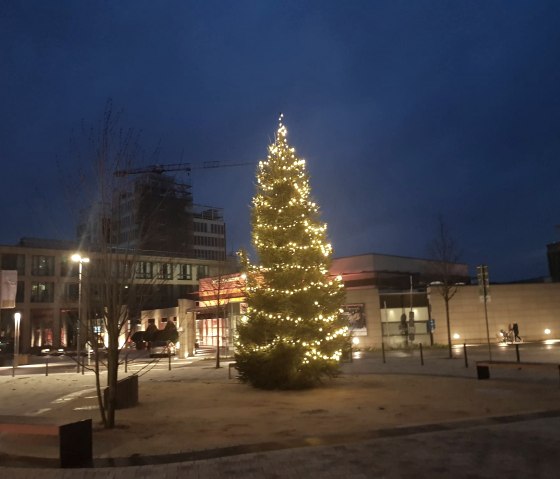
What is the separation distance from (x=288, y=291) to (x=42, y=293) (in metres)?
61.8

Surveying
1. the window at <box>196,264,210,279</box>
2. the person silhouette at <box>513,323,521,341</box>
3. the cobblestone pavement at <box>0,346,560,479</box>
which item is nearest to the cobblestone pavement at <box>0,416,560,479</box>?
the cobblestone pavement at <box>0,346,560,479</box>

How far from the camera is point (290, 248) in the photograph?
16.7 metres

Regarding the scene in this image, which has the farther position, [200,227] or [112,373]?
[200,227]

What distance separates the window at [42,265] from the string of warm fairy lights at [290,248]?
199 feet

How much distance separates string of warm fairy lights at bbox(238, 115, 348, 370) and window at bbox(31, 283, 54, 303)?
6032cm

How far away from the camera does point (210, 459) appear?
798cm

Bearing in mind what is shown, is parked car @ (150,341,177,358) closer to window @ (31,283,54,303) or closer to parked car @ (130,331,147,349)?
parked car @ (130,331,147,349)

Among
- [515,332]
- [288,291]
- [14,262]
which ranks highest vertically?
[14,262]

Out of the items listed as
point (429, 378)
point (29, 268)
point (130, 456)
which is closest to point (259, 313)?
point (429, 378)

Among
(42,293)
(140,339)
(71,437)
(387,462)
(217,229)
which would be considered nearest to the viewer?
(387,462)

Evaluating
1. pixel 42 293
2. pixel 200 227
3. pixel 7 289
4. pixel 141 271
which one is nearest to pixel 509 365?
pixel 141 271

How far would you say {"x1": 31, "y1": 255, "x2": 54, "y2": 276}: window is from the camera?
7050 centimetres

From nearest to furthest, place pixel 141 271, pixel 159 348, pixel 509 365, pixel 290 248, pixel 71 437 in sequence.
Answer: pixel 71 437 < pixel 141 271 < pixel 509 365 < pixel 290 248 < pixel 159 348

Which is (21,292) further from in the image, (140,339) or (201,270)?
(140,339)
